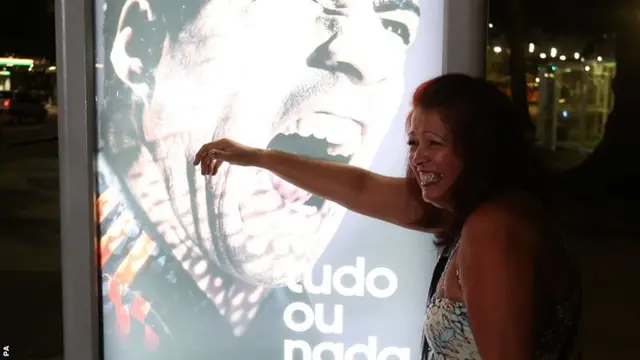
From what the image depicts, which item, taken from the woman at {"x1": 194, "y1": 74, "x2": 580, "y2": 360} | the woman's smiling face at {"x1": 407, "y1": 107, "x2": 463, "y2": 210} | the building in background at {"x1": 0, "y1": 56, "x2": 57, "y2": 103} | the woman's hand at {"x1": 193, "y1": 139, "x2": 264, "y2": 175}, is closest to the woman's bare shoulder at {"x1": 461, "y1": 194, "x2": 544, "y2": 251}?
the woman at {"x1": 194, "y1": 74, "x2": 580, "y2": 360}

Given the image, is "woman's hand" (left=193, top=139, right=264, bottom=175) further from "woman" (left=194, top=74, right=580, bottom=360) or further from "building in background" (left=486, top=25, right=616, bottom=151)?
"building in background" (left=486, top=25, right=616, bottom=151)

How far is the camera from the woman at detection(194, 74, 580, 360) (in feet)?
4.80

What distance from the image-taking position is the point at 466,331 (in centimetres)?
159

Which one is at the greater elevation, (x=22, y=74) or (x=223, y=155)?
(x=22, y=74)

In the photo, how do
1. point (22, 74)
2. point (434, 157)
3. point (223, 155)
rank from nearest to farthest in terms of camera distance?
point (434, 157)
point (223, 155)
point (22, 74)

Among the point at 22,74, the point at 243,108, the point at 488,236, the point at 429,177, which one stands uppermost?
the point at 22,74

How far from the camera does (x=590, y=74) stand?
25406 millimetres

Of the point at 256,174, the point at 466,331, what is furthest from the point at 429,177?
the point at 256,174

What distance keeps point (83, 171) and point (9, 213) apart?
35.1 feet

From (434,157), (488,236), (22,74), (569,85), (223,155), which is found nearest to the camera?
(488,236)

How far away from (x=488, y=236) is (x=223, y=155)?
0.92 m

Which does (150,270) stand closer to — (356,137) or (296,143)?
(296,143)

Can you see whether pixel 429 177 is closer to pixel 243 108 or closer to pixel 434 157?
pixel 434 157

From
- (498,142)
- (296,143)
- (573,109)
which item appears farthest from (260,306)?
(573,109)
